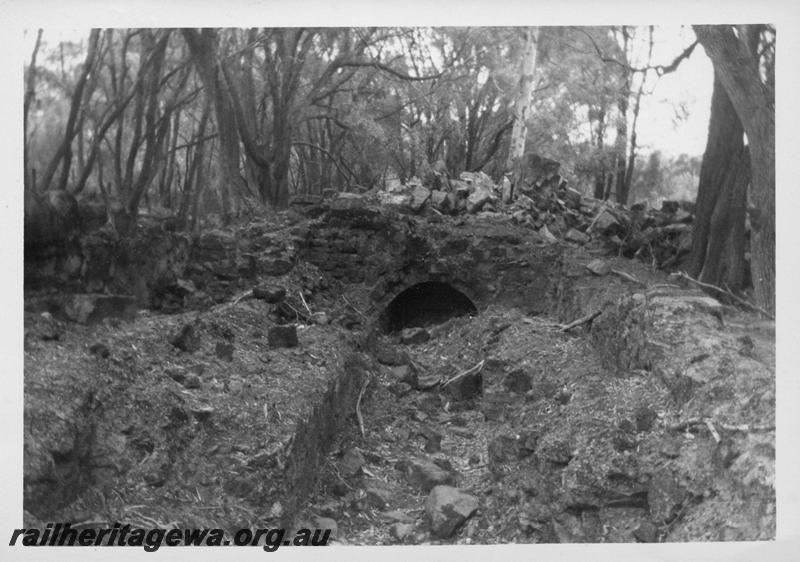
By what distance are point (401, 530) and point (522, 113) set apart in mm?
3451

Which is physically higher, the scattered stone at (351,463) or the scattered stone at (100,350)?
the scattered stone at (100,350)

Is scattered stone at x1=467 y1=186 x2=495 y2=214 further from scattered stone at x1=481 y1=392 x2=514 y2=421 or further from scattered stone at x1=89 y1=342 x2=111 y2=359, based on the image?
scattered stone at x1=89 y1=342 x2=111 y2=359

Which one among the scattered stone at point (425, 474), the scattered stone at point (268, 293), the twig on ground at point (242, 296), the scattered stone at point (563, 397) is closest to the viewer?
the scattered stone at point (425, 474)

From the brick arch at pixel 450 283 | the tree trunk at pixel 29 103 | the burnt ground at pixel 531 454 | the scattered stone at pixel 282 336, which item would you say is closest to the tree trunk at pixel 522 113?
the brick arch at pixel 450 283

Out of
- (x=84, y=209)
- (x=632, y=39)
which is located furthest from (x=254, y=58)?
(x=632, y=39)

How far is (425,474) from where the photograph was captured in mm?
4879

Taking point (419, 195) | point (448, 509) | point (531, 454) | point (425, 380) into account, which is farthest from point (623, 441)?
point (419, 195)

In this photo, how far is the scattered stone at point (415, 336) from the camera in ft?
23.9

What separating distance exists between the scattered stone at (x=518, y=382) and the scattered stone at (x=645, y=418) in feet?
4.64

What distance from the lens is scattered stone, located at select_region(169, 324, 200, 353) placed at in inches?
193

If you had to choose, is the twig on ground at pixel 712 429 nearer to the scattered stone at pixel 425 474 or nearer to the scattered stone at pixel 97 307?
the scattered stone at pixel 425 474

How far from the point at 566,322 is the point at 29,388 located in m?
4.23
